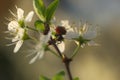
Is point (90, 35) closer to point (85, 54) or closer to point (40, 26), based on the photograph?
point (40, 26)

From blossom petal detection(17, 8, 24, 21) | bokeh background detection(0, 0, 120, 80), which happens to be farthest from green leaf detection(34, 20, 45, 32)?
bokeh background detection(0, 0, 120, 80)

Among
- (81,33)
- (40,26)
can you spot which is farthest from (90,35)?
(40,26)

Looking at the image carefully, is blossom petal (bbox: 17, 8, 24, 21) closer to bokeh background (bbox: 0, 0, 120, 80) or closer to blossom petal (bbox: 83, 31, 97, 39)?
blossom petal (bbox: 83, 31, 97, 39)

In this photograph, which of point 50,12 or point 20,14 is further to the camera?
point 20,14

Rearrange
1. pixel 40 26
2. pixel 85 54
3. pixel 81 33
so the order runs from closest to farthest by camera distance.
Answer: pixel 40 26 → pixel 81 33 → pixel 85 54

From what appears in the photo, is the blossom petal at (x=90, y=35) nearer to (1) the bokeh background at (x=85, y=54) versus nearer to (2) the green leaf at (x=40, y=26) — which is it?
(2) the green leaf at (x=40, y=26)

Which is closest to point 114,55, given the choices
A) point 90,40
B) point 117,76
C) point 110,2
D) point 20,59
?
point 117,76

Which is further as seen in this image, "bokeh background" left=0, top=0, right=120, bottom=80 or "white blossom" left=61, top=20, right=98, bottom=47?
"bokeh background" left=0, top=0, right=120, bottom=80

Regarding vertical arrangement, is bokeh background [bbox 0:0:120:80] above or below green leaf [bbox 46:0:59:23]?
below

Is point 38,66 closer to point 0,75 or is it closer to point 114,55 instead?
point 0,75
